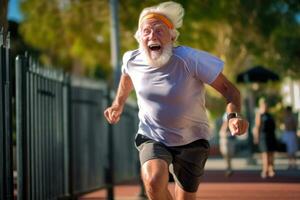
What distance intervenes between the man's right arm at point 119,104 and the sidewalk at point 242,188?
582cm

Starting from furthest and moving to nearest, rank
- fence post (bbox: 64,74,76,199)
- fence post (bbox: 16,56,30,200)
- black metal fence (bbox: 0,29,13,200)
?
fence post (bbox: 64,74,76,199) → fence post (bbox: 16,56,30,200) → black metal fence (bbox: 0,29,13,200)

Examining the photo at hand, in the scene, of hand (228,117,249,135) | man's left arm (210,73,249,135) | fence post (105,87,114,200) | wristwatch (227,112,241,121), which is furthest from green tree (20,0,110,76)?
hand (228,117,249,135)

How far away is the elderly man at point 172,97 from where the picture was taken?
232 inches

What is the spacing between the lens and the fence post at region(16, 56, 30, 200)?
7.99 meters

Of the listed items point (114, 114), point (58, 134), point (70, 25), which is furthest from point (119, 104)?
point (70, 25)

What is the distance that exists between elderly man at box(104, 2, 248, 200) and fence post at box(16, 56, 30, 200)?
221cm

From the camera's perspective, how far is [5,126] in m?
7.18

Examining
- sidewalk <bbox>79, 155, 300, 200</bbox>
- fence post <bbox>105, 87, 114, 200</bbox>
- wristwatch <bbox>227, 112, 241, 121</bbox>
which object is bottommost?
sidewalk <bbox>79, 155, 300, 200</bbox>

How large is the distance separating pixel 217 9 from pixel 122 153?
11423 mm

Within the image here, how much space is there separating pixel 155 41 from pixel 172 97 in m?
0.41

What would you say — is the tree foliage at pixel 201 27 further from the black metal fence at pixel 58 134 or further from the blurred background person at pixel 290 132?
the black metal fence at pixel 58 134

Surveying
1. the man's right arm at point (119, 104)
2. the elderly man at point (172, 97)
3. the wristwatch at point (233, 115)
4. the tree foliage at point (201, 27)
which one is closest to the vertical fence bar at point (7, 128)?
the man's right arm at point (119, 104)

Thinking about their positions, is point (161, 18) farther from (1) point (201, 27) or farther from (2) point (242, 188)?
(1) point (201, 27)

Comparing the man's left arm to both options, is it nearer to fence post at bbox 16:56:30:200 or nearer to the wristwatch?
the wristwatch
